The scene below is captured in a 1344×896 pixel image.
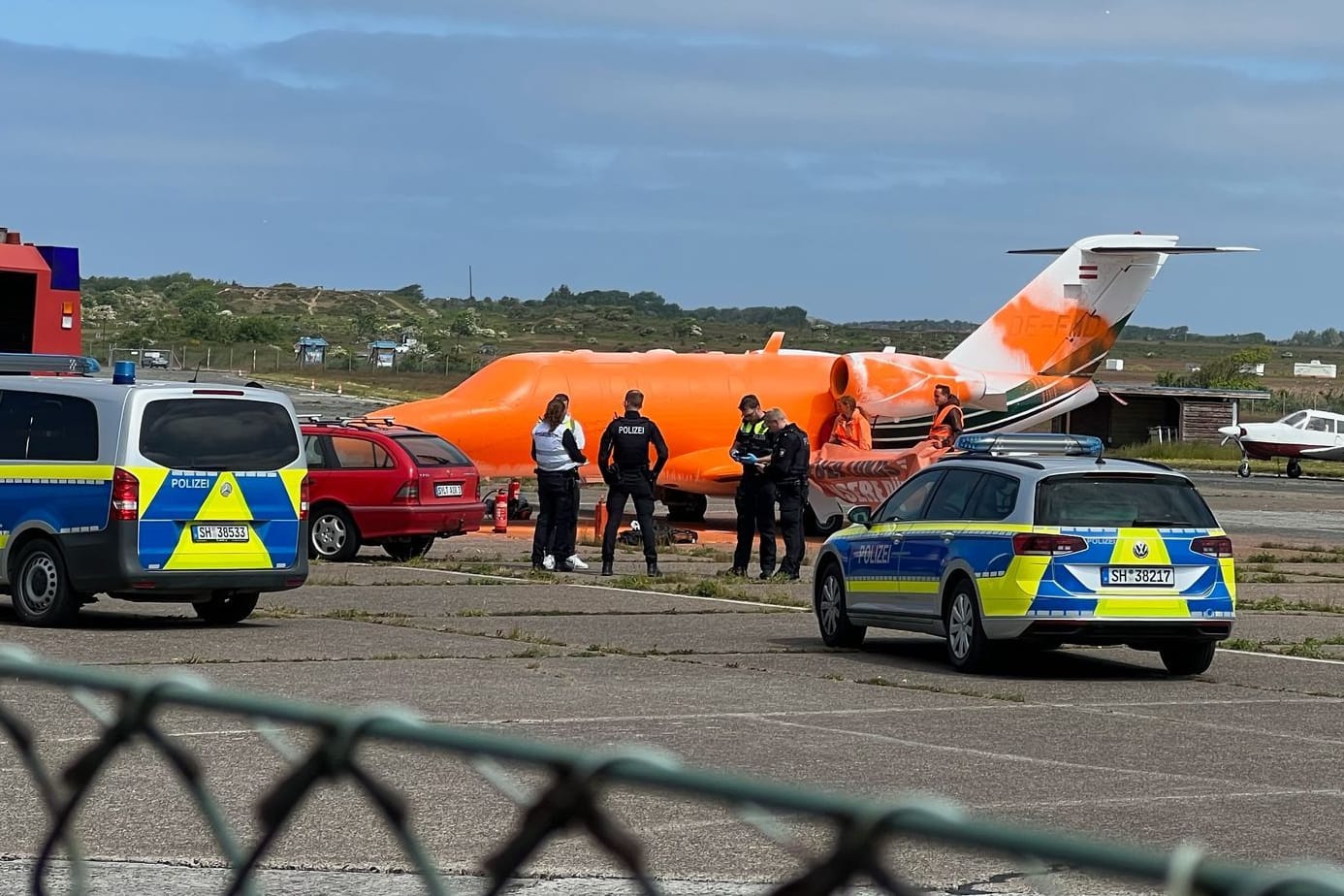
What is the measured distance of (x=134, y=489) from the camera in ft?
49.5

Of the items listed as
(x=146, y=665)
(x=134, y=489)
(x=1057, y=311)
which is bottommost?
(x=146, y=665)

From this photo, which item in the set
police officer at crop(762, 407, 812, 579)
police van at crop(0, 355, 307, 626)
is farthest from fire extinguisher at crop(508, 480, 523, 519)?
police van at crop(0, 355, 307, 626)

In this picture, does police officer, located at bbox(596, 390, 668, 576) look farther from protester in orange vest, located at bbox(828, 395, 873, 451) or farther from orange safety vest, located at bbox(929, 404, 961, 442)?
protester in orange vest, located at bbox(828, 395, 873, 451)

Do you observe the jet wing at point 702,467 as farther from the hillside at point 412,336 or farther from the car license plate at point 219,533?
the hillside at point 412,336

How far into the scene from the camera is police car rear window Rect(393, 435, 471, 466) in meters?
24.3

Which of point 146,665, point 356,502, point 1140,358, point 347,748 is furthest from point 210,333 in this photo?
point 347,748

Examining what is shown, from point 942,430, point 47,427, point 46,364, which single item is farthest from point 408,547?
point 47,427

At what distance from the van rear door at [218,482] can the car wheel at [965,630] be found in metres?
5.28

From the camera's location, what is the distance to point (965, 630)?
46.3 feet

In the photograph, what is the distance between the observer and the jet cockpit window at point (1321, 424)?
62.1 meters

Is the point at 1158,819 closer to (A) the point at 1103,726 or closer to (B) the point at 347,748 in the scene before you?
(A) the point at 1103,726

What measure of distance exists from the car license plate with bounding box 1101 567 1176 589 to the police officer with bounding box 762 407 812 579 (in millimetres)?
8102

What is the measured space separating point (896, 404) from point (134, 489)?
18.9 m

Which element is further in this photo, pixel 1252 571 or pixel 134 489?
pixel 1252 571
